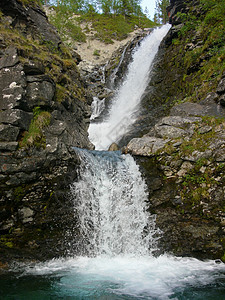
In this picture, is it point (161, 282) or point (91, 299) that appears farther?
point (161, 282)

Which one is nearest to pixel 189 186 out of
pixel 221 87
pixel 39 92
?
pixel 221 87

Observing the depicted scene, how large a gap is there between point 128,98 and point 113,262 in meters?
15.2

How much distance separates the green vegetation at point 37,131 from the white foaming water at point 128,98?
719cm

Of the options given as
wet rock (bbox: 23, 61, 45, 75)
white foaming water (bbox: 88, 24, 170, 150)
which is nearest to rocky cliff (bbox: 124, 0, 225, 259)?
wet rock (bbox: 23, 61, 45, 75)

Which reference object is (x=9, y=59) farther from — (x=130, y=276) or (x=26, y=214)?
(x=130, y=276)

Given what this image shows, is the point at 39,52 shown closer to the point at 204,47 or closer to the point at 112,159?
the point at 112,159

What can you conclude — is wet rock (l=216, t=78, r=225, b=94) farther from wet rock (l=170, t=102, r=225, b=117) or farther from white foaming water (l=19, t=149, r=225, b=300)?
white foaming water (l=19, t=149, r=225, b=300)

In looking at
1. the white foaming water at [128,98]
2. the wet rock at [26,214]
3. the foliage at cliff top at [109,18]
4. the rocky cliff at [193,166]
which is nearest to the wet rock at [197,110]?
the rocky cliff at [193,166]

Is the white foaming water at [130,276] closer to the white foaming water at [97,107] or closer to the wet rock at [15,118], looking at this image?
the wet rock at [15,118]

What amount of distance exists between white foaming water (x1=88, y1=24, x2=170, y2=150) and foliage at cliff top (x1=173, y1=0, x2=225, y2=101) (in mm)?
4228

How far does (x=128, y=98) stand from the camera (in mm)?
19297

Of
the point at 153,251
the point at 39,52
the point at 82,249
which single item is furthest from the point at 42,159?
the point at 39,52

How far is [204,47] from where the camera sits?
42.2 ft

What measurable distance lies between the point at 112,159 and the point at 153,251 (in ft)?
12.3
